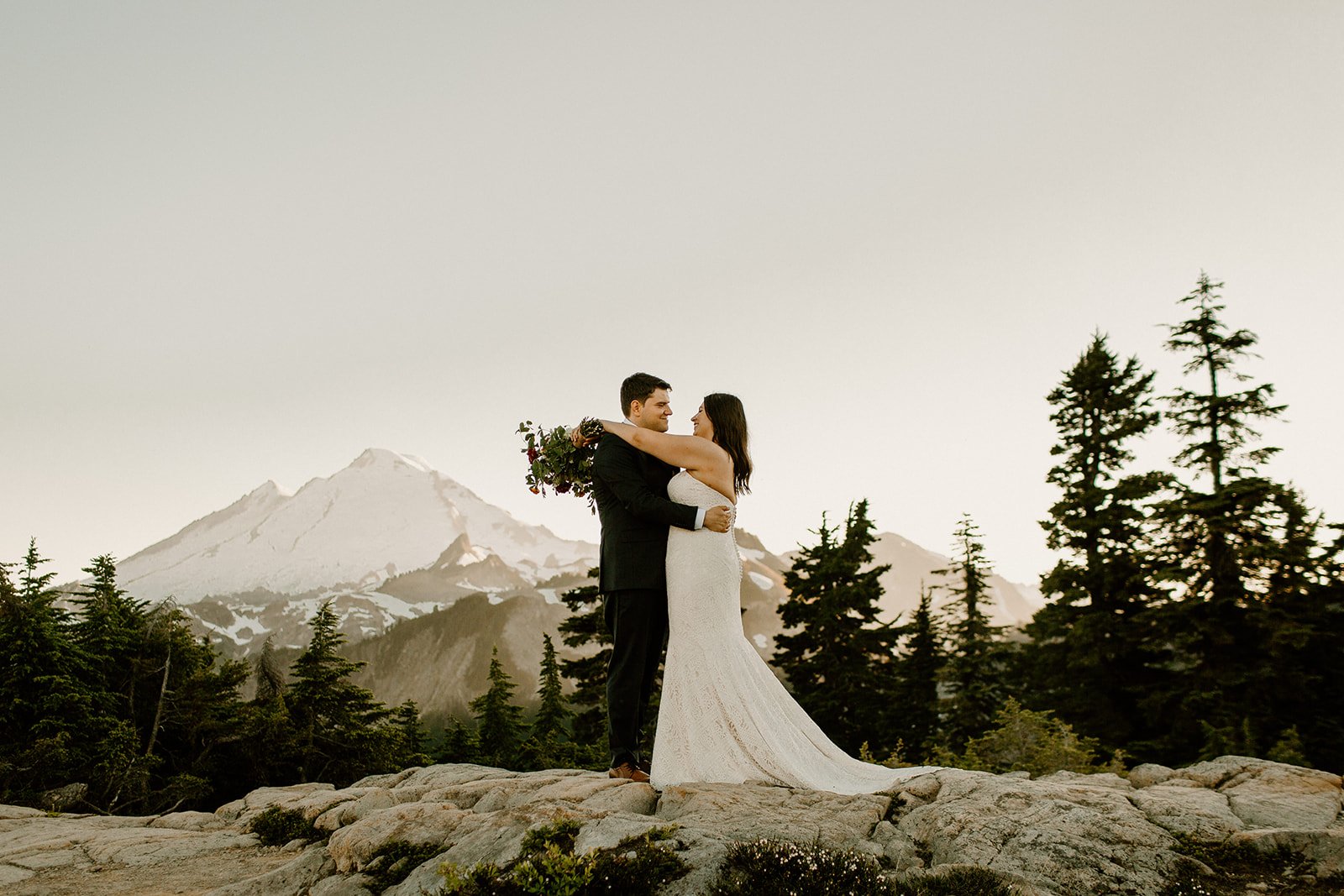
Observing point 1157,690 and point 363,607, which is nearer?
point 1157,690

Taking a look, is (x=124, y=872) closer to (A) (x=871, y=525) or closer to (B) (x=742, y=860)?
(B) (x=742, y=860)

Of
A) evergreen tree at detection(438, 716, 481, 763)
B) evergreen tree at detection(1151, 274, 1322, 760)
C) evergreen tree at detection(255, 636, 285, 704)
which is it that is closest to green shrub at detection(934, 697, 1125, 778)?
evergreen tree at detection(1151, 274, 1322, 760)

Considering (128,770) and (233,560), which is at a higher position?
(233,560)

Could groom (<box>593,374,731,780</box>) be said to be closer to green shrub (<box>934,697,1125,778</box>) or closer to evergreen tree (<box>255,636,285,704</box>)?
green shrub (<box>934,697,1125,778</box>)

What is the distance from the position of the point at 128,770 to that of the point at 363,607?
378 ft

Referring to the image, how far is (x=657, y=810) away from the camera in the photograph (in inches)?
219

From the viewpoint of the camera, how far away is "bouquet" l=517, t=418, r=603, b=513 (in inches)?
298

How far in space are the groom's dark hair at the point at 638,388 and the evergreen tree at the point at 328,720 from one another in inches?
810

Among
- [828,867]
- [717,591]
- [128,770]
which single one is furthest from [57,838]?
[128,770]

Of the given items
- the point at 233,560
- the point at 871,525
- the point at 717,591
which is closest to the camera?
the point at 717,591

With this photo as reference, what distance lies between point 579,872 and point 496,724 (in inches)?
1203

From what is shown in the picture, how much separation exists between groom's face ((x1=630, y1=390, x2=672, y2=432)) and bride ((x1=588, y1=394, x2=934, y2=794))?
14 cm

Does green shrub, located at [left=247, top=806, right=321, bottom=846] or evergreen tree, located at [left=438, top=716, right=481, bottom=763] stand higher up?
green shrub, located at [left=247, top=806, right=321, bottom=846]

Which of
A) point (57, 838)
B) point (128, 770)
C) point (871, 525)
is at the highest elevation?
point (871, 525)
